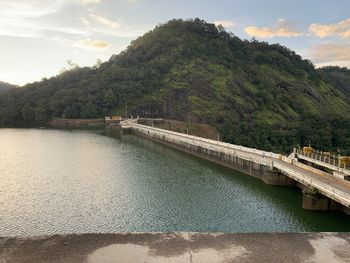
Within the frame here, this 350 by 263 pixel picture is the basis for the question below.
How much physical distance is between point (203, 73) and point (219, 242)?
142209mm

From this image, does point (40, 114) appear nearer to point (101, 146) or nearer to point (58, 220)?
point (101, 146)

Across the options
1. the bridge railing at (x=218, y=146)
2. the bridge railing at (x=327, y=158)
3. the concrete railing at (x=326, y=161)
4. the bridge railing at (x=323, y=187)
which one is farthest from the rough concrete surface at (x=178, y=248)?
the bridge railing at (x=218, y=146)

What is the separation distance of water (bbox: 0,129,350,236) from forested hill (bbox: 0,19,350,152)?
168 feet

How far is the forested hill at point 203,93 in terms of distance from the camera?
4387 inches

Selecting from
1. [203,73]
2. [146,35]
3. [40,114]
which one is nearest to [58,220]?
[40,114]

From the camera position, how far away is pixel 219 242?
841 cm

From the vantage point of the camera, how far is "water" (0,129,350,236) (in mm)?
27047

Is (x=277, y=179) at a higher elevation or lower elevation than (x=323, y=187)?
lower

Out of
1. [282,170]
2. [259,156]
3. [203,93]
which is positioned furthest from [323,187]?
[203,93]

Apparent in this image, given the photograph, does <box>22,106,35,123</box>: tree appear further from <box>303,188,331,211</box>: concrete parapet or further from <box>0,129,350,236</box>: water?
<box>303,188,331,211</box>: concrete parapet

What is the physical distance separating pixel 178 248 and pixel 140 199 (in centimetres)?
2656

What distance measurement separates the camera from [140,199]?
34.1 meters

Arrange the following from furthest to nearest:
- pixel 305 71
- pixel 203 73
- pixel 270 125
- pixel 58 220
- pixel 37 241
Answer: pixel 305 71 < pixel 203 73 < pixel 270 125 < pixel 58 220 < pixel 37 241

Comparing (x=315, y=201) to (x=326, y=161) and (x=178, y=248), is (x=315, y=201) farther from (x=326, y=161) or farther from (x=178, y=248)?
(x=178, y=248)
